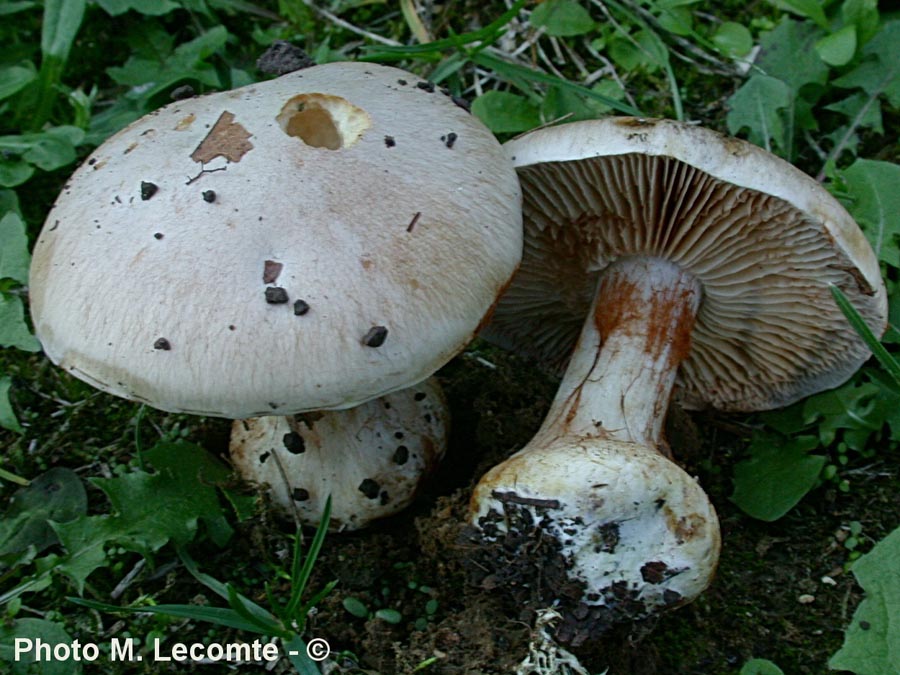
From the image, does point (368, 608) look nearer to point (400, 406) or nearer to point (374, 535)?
point (374, 535)

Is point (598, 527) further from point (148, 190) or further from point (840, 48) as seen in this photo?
point (840, 48)

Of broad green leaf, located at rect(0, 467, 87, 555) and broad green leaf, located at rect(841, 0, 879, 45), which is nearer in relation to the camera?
broad green leaf, located at rect(0, 467, 87, 555)

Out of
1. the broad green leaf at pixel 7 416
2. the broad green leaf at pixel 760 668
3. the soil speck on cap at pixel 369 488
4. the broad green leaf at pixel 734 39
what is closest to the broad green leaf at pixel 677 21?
the broad green leaf at pixel 734 39

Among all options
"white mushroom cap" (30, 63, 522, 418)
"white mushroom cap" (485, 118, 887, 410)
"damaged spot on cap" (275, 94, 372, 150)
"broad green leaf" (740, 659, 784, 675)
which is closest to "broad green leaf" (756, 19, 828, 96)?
"white mushroom cap" (485, 118, 887, 410)

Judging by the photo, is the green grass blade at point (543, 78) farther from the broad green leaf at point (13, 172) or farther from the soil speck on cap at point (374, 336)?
the broad green leaf at point (13, 172)

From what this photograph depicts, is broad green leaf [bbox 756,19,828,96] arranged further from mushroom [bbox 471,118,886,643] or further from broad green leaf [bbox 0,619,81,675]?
broad green leaf [bbox 0,619,81,675]

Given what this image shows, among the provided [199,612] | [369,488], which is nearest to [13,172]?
[369,488]
